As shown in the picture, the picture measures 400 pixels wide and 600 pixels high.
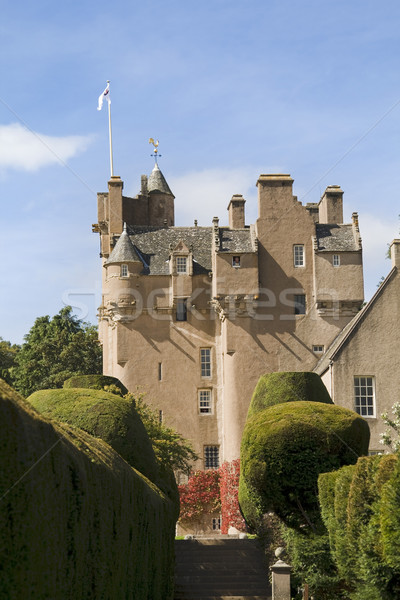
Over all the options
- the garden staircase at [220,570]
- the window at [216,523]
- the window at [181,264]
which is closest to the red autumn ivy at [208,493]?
the window at [216,523]

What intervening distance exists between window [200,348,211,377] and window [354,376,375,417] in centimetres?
1258

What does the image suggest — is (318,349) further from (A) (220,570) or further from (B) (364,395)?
(A) (220,570)

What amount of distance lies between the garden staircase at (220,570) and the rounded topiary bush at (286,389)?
241 inches

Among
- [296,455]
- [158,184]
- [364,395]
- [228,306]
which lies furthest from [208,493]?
[296,455]

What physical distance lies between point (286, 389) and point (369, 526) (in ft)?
45.9

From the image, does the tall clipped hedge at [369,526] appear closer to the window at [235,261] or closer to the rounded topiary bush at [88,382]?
the rounded topiary bush at [88,382]

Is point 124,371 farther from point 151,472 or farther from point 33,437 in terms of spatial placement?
point 33,437

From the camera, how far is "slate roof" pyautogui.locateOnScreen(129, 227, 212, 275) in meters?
54.4

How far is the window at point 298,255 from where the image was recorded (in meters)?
51.5

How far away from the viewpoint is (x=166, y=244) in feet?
184

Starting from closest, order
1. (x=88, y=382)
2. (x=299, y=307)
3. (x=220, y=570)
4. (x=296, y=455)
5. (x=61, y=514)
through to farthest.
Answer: (x=61, y=514) → (x=296, y=455) → (x=88, y=382) → (x=220, y=570) → (x=299, y=307)

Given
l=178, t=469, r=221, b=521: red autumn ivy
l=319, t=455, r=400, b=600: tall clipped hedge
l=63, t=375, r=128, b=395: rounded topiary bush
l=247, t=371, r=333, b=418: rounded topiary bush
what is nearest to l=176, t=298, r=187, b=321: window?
l=178, t=469, r=221, b=521: red autumn ivy

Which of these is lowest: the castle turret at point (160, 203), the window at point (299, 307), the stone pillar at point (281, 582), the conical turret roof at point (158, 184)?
the stone pillar at point (281, 582)

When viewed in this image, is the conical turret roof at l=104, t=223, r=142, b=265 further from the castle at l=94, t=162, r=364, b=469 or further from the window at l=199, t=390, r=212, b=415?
the window at l=199, t=390, r=212, b=415
